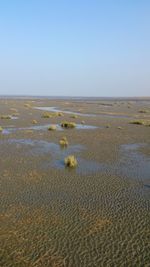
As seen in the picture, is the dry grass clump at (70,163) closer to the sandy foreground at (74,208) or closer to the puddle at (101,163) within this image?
the puddle at (101,163)

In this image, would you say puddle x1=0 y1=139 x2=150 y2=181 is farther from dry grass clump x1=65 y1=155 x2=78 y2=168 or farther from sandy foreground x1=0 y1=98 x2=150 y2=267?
dry grass clump x1=65 y1=155 x2=78 y2=168

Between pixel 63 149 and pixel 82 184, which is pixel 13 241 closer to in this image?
pixel 82 184

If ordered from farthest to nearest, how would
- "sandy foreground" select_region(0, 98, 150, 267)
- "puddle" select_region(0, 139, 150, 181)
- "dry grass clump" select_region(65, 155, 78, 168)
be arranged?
"dry grass clump" select_region(65, 155, 78, 168), "puddle" select_region(0, 139, 150, 181), "sandy foreground" select_region(0, 98, 150, 267)

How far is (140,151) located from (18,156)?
9.75 metres

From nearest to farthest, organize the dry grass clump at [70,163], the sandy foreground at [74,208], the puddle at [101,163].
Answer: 1. the sandy foreground at [74,208]
2. the puddle at [101,163]
3. the dry grass clump at [70,163]

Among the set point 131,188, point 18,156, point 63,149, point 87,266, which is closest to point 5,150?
point 18,156

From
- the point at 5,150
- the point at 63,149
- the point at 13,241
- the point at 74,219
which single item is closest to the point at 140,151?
the point at 63,149

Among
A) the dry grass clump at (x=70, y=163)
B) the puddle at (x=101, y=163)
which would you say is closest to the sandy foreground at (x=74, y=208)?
the puddle at (x=101, y=163)

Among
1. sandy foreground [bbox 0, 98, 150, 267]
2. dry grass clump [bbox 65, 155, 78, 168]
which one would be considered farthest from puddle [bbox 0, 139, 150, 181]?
dry grass clump [bbox 65, 155, 78, 168]

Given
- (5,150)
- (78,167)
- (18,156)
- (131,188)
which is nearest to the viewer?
(131,188)

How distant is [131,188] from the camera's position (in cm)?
1466

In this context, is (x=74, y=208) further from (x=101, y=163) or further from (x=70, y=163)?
(x=101, y=163)

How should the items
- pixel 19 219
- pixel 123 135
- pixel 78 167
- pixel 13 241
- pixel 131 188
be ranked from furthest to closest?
pixel 123 135 < pixel 78 167 < pixel 131 188 < pixel 19 219 < pixel 13 241

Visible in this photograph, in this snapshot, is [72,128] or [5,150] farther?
[72,128]
